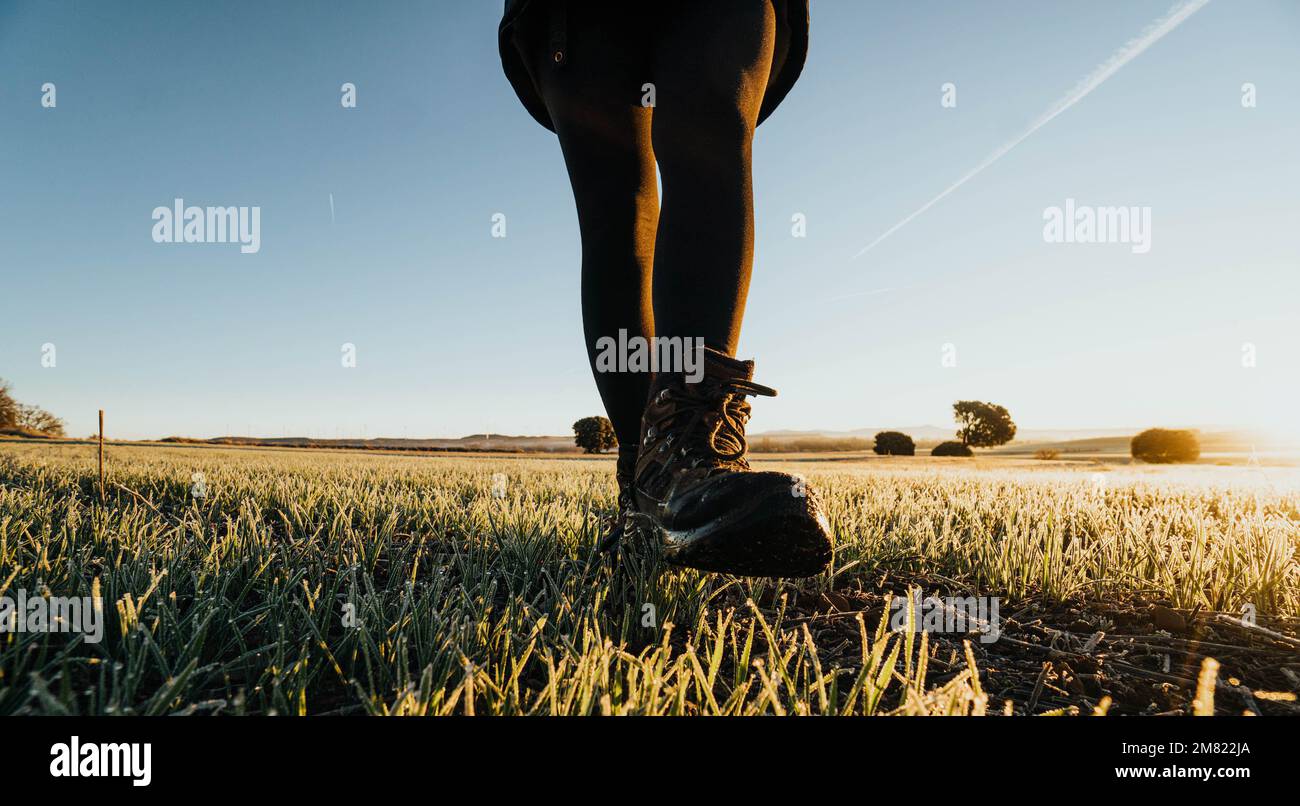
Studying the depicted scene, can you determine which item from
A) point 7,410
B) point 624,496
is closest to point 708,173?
point 624,496

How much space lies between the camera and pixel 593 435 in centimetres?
3228

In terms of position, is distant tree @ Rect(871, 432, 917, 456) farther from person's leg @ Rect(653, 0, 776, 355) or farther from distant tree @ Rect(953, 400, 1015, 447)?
person's leg @ Rect(653, 0, 776, 355)

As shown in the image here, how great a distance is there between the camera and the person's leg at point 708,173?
3.96ft

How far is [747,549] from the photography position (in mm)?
960

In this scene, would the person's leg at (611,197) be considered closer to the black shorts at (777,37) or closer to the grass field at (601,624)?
the black shorts at (777,37)

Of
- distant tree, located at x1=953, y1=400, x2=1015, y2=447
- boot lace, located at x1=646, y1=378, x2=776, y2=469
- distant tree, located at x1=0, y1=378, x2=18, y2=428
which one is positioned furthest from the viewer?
distant tree, located at x1=953, y1=400, x2=1015, y2=447

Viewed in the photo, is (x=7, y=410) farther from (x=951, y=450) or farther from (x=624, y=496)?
(x=951, y=450)

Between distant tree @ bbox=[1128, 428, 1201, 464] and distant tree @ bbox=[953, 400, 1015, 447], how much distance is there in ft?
53.1

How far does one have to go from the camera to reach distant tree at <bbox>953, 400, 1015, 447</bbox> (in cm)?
4091

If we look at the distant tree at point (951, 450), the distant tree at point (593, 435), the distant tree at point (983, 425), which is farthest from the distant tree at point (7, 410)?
the distant tree at point (983, 425)

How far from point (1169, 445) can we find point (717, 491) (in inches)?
1223

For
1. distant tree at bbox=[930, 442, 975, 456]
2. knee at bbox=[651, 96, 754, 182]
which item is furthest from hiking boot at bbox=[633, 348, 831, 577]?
distant tree at bbox=[930, 442, 975, 456]

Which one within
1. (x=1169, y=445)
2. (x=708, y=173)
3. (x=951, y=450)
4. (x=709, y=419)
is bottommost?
(x=951, y=450)
